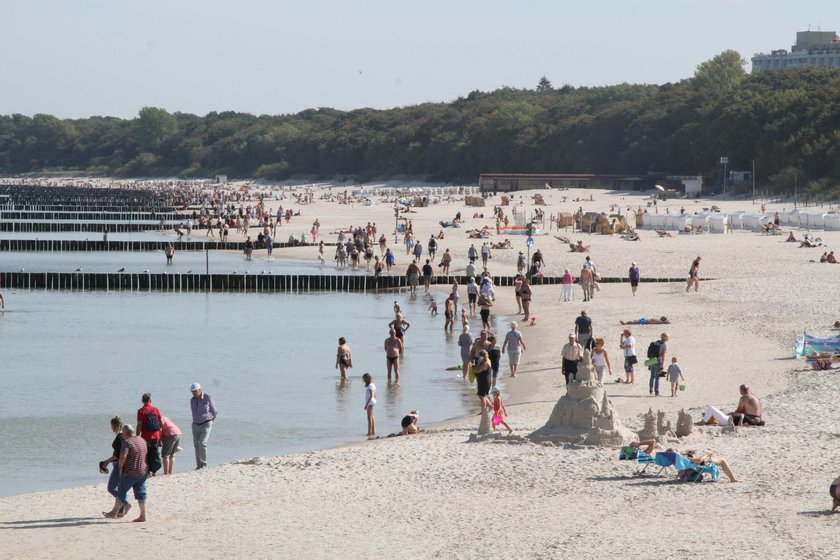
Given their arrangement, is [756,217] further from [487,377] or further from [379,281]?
[487,377]

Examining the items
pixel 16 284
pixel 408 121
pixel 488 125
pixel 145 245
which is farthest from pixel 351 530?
pixel 408 121

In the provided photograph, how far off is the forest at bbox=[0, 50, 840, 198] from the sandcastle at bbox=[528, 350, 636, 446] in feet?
195

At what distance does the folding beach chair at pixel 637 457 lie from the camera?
531 inches

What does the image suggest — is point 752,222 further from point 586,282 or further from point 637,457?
point 637,457

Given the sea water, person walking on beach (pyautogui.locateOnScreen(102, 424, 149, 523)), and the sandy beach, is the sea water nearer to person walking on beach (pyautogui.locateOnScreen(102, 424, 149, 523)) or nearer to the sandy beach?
the sandy beach

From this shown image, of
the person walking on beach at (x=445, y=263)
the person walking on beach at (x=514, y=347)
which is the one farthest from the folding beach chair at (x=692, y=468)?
the person walking on beach at (x=445, y=263)

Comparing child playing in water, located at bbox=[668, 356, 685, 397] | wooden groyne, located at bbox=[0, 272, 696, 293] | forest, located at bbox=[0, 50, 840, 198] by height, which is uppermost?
forest, located at bbox=[0, 50, 840, 198]

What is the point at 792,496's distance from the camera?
12.4m

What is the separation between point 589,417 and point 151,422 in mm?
5374

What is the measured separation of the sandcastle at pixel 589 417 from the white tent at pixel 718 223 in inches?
1553

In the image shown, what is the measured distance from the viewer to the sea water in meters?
18.3

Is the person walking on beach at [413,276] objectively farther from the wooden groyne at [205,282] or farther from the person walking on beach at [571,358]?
the person walking on beach at [571,358]

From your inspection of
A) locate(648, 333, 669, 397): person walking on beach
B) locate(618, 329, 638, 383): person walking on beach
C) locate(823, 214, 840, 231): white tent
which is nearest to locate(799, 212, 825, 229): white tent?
locate(823, 214, 840, 231): white tent

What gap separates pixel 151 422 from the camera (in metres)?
13.4
